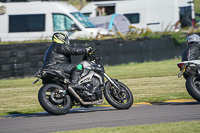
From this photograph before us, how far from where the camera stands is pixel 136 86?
12.2 m

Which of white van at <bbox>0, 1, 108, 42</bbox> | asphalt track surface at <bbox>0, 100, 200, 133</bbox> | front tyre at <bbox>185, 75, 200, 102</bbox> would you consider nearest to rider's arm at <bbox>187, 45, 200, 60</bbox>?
front tyre at <bbox>185, 75, 200, 102</bbox>

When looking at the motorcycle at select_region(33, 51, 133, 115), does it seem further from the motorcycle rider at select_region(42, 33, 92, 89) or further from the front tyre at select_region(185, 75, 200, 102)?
the front tyre at select_region(185, 75, 200, 102)

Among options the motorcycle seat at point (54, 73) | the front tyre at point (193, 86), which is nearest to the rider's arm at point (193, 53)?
the front tyre at point (193, 86)

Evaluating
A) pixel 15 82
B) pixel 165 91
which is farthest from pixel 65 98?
pixel 15 82

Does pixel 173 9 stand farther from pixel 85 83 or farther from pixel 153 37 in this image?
pixel 85 83

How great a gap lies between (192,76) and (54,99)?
8.80 feet

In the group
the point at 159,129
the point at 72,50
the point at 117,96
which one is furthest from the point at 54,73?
the point at 159,129

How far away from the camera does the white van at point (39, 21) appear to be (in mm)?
18516

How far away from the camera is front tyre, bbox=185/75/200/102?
7984 millimetres

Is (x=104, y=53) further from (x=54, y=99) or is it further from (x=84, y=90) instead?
(x=54, y=99)

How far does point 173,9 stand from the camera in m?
24.7

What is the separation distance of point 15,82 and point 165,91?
16.7ft

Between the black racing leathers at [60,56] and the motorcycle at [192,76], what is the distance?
205 centimetres

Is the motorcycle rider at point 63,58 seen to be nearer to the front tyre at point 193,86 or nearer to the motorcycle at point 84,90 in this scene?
the motorcycle at point 84,90
